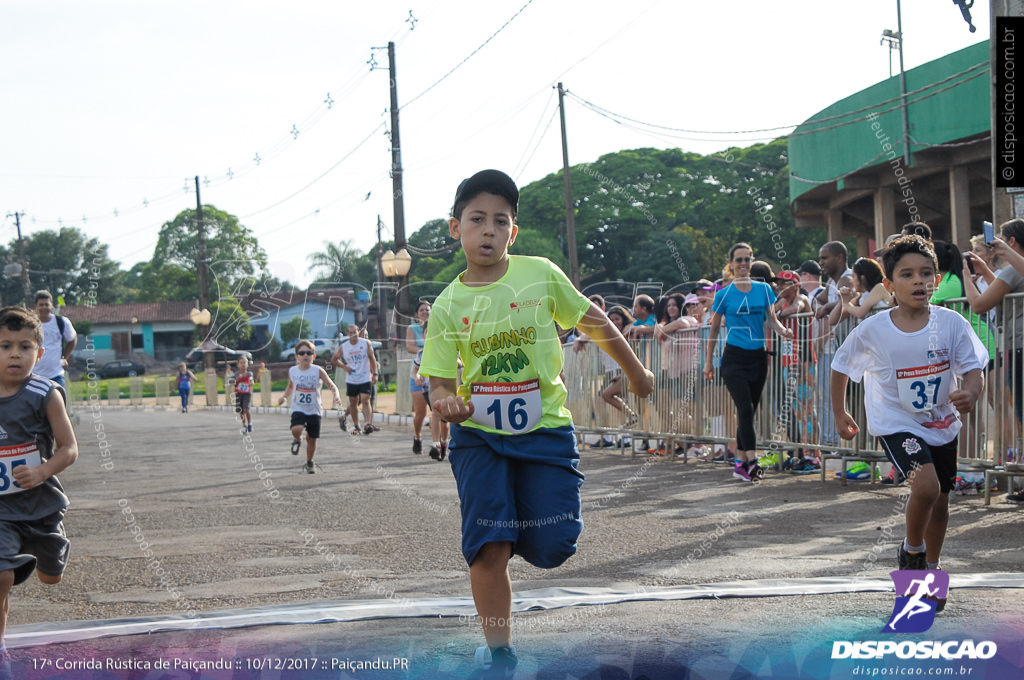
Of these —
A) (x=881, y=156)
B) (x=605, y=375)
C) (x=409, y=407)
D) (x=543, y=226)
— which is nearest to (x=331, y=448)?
(x=605, y=375)

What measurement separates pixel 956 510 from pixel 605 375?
6.96m

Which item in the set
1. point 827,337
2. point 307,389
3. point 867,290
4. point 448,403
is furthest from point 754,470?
point 448,403

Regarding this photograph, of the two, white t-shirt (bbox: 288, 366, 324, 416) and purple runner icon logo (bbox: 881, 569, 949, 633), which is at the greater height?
white t-shirt (bbox: 288, 366, 324, 416)

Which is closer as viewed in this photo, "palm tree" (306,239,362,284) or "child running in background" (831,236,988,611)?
"child running in background" (831,236,988,611)

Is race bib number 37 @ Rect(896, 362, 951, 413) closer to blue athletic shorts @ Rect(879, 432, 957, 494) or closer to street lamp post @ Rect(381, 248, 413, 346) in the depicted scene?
blue athletic shorts @ Rect(879, 432, 957, 494)

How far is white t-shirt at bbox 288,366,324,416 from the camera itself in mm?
13047

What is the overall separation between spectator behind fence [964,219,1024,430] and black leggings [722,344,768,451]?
2370mm

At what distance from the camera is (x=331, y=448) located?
54.1 ft

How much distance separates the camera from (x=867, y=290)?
9.09 metres

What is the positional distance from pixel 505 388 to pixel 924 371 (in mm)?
2198

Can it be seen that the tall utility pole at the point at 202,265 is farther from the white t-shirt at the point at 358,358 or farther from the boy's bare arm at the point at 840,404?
the boy's bare arm at the point at 840,404

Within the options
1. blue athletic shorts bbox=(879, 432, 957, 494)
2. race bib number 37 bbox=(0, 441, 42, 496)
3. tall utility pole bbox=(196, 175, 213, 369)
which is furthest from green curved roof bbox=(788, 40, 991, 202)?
tall utility pole bbox=(196, 175, 213, 369)

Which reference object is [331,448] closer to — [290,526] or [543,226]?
[290,526]

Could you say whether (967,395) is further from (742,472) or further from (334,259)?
(334,259)
